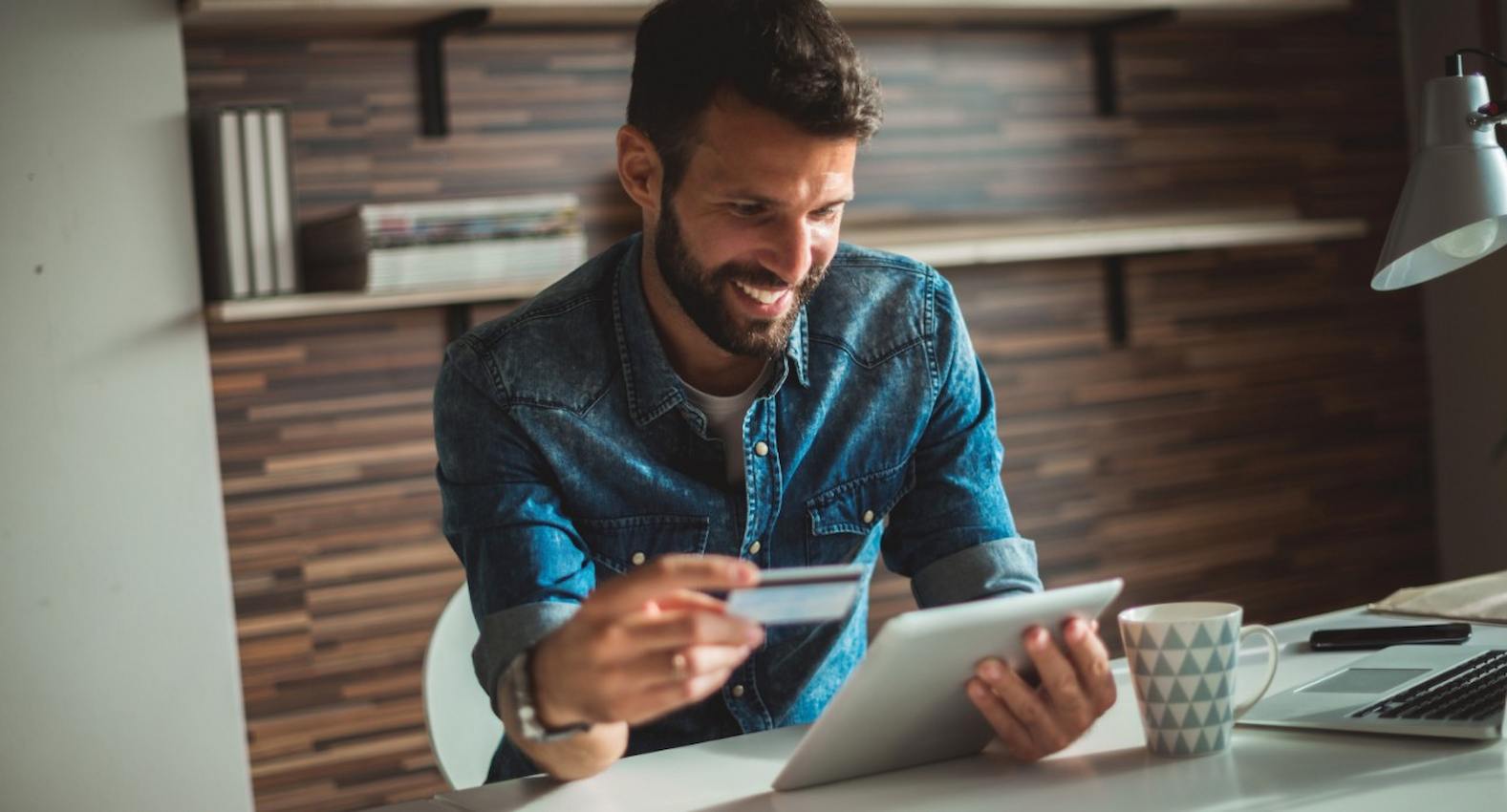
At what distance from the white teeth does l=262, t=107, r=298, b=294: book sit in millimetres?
1164

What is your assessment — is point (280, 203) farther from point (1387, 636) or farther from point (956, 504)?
point (1387, 636)

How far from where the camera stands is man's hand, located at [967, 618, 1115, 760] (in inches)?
49.8

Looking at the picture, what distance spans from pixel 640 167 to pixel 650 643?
0.70 m

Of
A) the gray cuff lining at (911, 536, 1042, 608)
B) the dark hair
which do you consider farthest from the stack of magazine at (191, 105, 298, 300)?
the gray cuff lining at (911, 536, 1042, 608)

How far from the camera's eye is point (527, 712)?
1283 mm

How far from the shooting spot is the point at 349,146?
8.84ft

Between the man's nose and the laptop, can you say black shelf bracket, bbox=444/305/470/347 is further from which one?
the laptop

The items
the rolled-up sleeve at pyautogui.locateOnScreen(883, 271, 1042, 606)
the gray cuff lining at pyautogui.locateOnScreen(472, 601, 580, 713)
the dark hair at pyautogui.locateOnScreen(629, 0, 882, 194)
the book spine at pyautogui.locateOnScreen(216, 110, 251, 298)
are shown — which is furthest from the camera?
the book spine at pyautogui.locateOnScreen(216, 110, 251, 298)

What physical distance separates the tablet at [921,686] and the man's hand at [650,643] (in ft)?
0.31

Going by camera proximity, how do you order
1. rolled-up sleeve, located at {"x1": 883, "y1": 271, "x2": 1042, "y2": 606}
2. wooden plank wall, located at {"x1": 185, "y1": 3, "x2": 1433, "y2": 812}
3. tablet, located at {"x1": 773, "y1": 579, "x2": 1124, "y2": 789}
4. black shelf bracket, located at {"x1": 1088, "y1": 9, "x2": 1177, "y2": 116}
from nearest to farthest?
tablet, located at {"x1": 773, "y1": 579, "x2": 1124, "y2": 789} < rolled-up sleeve, located at {"x1": 883, "y1": 271, "x2": 1042, "y2": 606} < wooden plank wall, located at {"x1": 185, "y1": 3, "x2": 1433, "y2": 812} < black shelf bracket, located at {"x1": 1088, "y1": 9, "x2": 1177, "y2": 116}

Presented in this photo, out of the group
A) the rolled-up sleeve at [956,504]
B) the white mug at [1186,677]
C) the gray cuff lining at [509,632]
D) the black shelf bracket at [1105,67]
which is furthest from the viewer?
the black shelf bracket at [1105,67]

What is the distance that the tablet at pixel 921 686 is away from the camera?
3.78 feet

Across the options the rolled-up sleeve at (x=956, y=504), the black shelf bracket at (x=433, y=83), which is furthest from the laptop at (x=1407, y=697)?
the black shelf bracket at (x=433, y=83)

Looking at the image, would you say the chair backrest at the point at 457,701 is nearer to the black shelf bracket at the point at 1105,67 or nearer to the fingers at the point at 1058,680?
the fingers at the point at 1058,680
